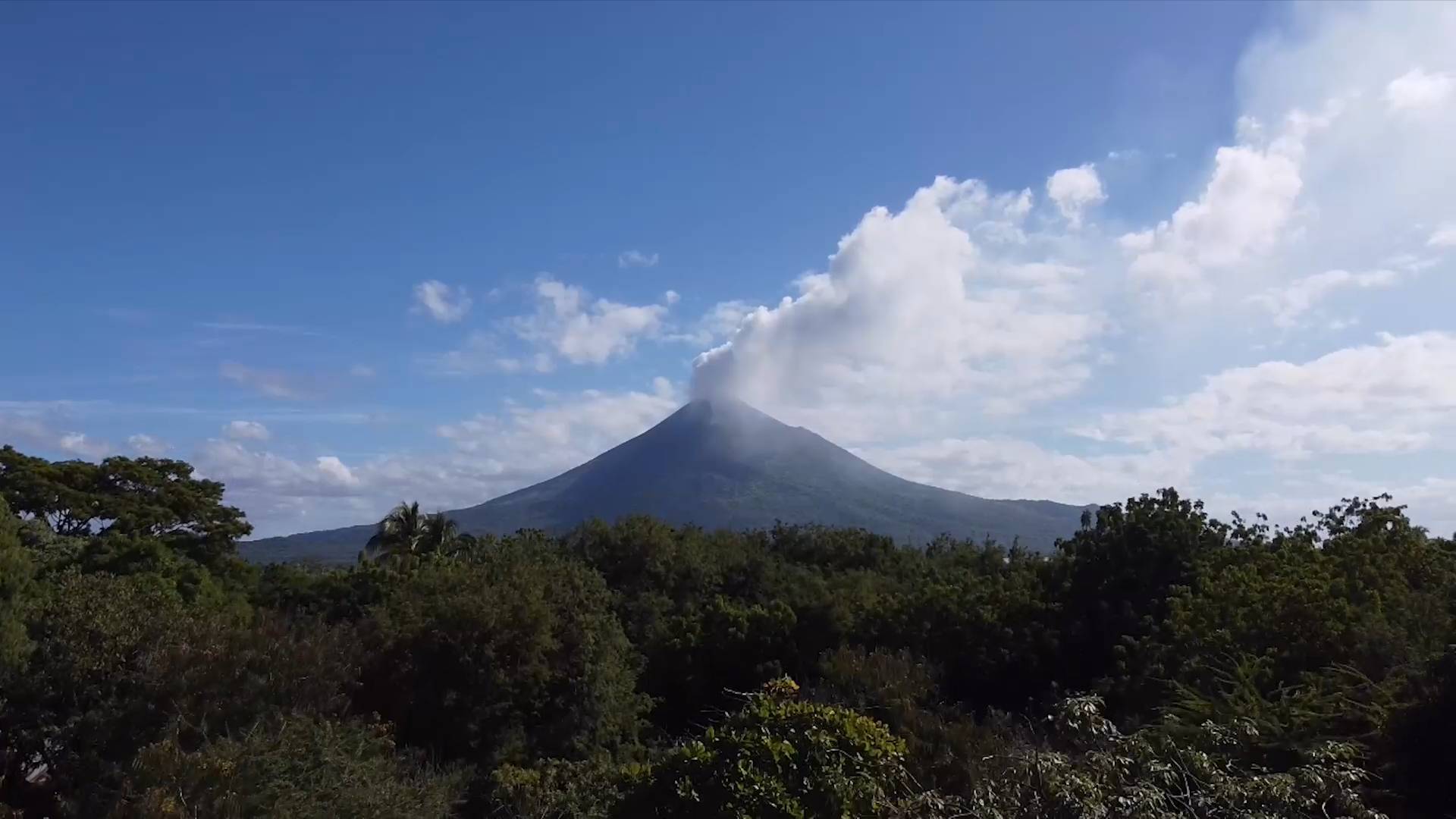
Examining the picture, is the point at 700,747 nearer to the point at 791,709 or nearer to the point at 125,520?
the point at 791,709

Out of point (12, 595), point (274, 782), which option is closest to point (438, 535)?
point (12, 595)

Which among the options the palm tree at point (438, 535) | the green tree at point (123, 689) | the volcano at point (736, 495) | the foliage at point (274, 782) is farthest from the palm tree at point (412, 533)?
the volcano at point (736, 495)

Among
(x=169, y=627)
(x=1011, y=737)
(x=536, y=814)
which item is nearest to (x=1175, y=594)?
(x=1011, y=737)

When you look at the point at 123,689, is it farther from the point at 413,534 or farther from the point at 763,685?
the point at 413,534

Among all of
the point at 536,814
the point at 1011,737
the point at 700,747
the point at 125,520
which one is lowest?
the point at 536,814

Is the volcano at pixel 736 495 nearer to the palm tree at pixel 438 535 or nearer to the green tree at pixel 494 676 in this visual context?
the palm tree at pixel 438 535
